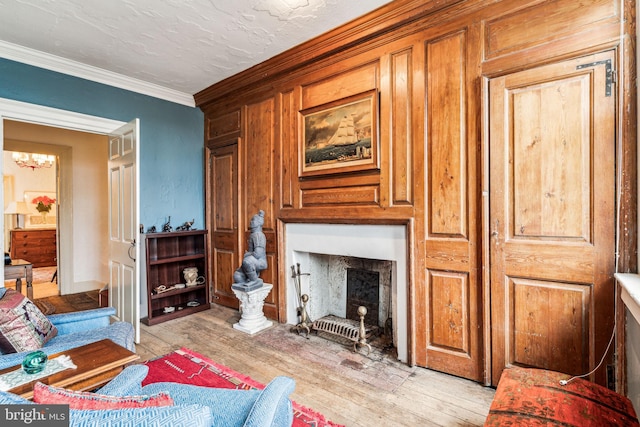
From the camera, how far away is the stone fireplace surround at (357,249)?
2.72 meters

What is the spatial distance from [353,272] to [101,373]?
7.95 ft

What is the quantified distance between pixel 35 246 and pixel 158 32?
A: 7254mm

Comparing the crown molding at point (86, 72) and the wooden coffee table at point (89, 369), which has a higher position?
the crown molding at point (86, 72)

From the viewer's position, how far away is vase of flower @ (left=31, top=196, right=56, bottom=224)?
25.3 feet

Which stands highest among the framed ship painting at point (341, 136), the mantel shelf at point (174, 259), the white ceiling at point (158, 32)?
the white ceiling at point (158, 32)

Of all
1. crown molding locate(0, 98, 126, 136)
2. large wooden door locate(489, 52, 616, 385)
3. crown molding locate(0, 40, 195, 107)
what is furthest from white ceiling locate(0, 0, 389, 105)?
large wooden door locate(489, 52, 616, 385)

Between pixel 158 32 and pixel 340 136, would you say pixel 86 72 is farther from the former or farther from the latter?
pixel 340 136

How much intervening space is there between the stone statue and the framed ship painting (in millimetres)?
775

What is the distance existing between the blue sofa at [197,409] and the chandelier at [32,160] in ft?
24.4

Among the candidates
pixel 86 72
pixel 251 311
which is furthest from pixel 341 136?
pixel 86 72

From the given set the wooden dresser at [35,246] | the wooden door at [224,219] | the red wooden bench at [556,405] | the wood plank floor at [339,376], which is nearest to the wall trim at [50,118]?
the wooden door at [224,219]

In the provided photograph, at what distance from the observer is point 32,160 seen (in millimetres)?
7238

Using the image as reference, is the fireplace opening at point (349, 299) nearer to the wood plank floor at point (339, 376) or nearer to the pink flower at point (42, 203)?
the wood plank floor at point (339, 376)

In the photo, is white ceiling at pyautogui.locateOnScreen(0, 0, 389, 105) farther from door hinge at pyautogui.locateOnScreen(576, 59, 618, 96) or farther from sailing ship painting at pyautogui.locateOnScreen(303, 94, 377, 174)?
door hinge at pyautogui.locateOnScreen(576, 59, 618, 96)
